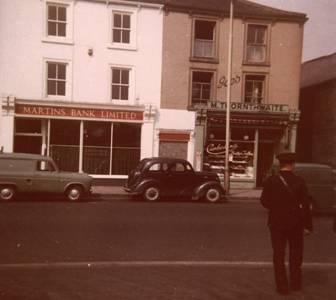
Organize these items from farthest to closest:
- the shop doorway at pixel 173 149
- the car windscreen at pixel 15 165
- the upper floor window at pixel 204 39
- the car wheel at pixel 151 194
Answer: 1. the upper floor window at pixel 204 39
2. the shop doorway at pixel 173 149
3. the car wheel at pixel 151 194
4. the car windscreen at pixel 15 165

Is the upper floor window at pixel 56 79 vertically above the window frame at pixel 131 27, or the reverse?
the window frame at pixel 131 27

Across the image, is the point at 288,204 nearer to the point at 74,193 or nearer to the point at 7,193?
the point at 74,193

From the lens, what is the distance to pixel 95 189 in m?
21.2

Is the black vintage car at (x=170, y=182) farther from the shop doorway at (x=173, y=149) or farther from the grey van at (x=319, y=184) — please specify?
the shop doorway at (x=173, y=149)

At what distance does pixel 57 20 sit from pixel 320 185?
47.2 feet

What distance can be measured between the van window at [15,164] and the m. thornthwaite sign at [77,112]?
5876mm

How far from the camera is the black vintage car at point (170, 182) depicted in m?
18.0

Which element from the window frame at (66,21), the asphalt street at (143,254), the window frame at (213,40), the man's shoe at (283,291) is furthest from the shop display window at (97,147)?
the man's shoe at (283,291)

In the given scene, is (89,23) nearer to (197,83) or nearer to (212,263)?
(197,83)

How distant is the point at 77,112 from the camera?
2297 centimetres

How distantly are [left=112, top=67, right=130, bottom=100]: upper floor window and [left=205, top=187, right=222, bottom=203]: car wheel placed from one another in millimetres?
A: 7597

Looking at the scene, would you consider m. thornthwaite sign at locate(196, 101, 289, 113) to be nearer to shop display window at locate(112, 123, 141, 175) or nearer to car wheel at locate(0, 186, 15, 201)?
shop display window at locate(112, 123, 141, 175)

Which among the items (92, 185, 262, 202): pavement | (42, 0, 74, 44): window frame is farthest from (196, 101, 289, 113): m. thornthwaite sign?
(42, 0, 74, 44): window frame

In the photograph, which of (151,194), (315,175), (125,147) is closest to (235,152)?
(125,147)
